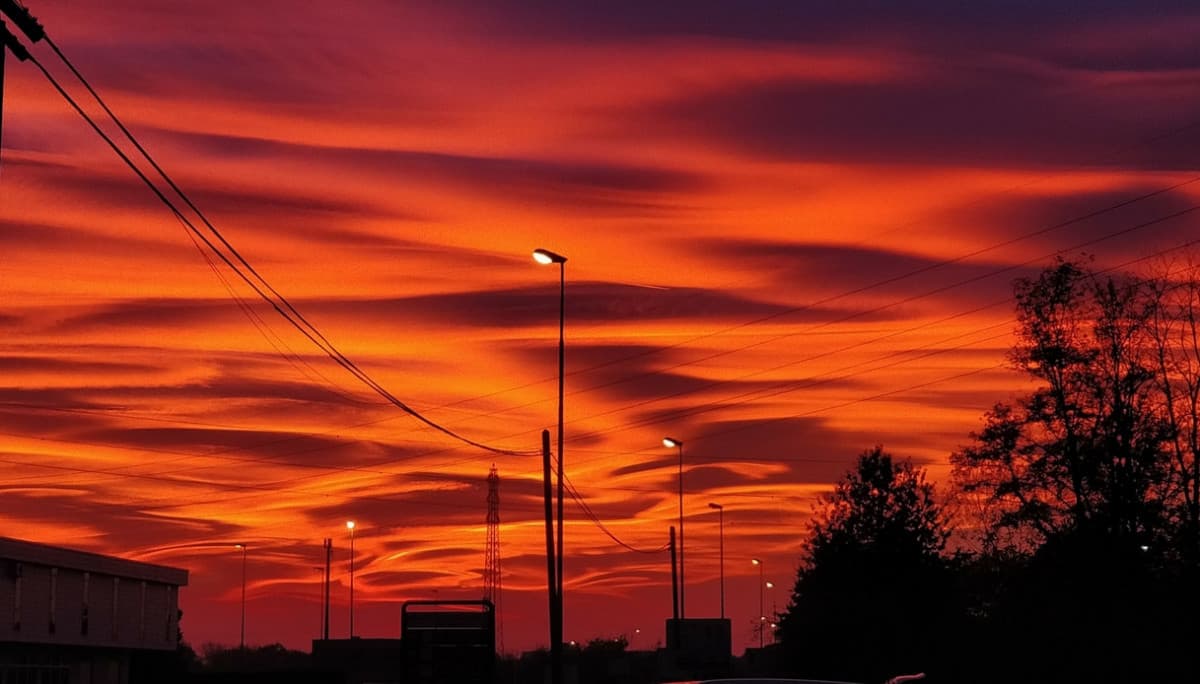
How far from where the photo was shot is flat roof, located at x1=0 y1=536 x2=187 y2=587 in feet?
168

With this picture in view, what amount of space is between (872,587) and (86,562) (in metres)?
46.8

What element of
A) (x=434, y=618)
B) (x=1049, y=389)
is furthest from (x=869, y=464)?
(x=434, y=618)

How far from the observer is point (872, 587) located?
3531 inches

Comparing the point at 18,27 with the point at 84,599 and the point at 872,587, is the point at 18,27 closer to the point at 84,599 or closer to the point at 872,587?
the point at 84,599

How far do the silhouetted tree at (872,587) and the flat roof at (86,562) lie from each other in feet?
104

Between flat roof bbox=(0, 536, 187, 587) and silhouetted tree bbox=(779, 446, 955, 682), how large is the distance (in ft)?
104

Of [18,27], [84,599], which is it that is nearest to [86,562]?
[84,599]

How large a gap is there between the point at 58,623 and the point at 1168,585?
38.8 meters

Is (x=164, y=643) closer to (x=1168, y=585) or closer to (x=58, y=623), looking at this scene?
Answer: (x=58, y=623)

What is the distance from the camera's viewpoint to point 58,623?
180ft

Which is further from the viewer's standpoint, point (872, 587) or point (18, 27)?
point (872, 587)

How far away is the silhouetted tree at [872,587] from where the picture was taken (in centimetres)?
7816

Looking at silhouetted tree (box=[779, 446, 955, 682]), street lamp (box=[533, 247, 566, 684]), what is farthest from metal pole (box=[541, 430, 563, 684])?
silhouetted tree (box=[779, 446, 955, 682])

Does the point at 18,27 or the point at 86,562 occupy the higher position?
the point at 18,27
